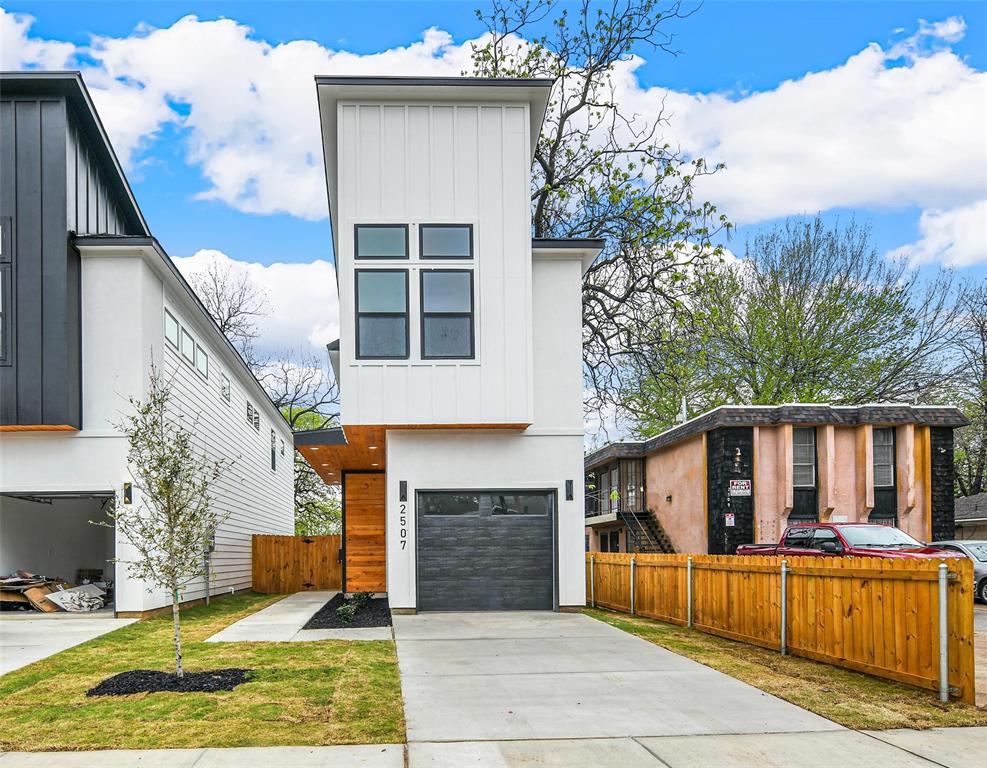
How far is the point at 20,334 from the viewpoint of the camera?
15289 mm

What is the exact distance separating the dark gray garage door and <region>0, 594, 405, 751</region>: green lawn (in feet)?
12.7

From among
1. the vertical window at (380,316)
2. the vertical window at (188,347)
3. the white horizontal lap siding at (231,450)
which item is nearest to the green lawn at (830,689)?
the vertical window at (380,316)

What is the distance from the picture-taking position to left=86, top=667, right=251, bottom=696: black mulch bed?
29.3ft

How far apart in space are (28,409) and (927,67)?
2322cm

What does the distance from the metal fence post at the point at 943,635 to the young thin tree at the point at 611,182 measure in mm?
13087

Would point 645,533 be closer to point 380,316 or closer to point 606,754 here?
point 380,316

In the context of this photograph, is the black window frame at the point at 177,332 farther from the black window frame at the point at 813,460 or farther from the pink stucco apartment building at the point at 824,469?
the black window frame at the point at 813,460

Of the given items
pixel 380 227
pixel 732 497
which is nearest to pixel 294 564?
pixel 732 497

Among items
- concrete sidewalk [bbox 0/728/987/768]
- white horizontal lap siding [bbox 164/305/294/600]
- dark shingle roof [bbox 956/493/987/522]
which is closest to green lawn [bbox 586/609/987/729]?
concrete sidewalk [bbox 0/728/987/768]

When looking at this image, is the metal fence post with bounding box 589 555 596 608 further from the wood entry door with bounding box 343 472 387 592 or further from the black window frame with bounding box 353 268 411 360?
the black window frame with bounding box 353 268 411 360

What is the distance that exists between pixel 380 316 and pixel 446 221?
6.32ft

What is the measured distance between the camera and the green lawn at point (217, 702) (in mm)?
7211

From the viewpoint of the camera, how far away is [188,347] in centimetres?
2008

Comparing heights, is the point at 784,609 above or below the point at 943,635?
below
